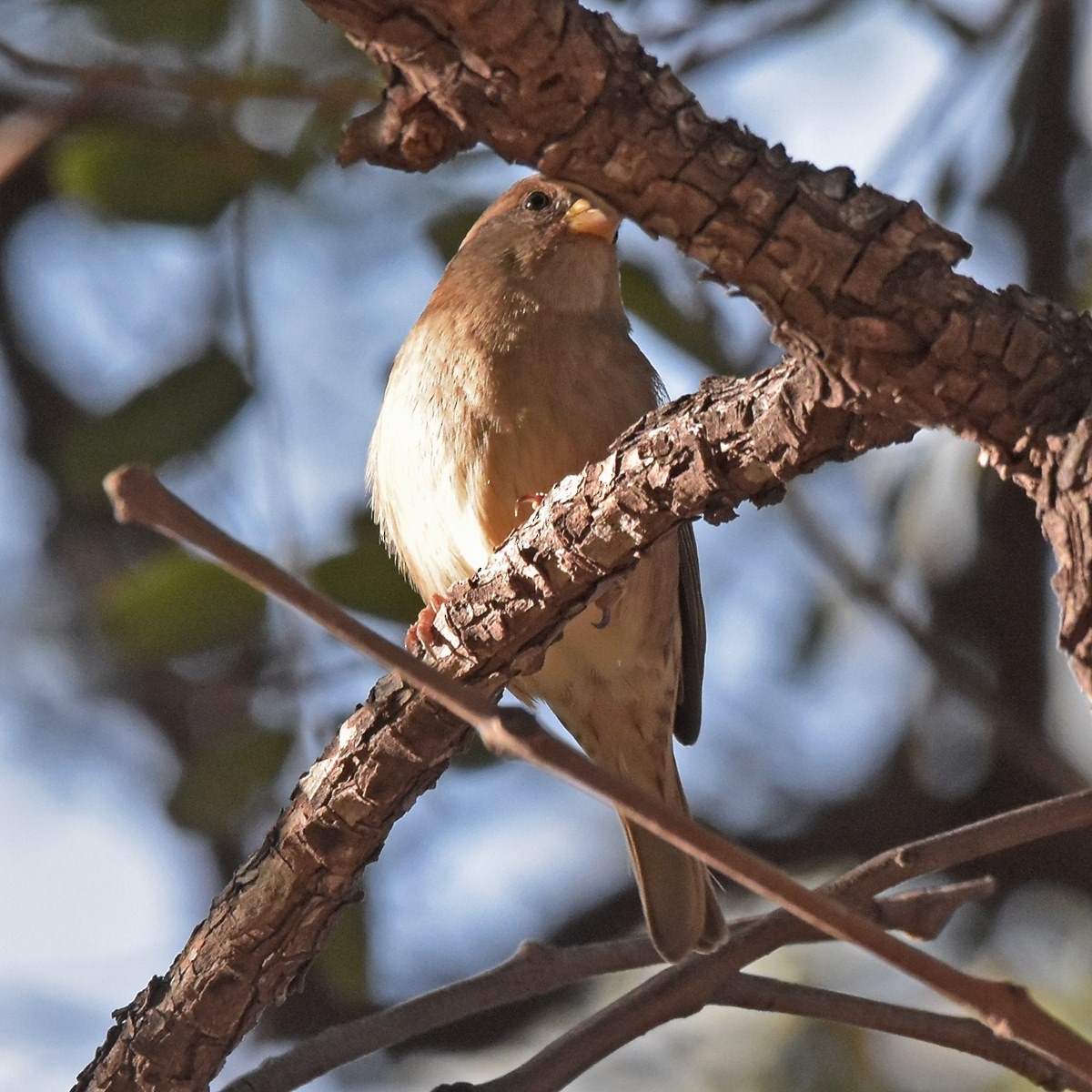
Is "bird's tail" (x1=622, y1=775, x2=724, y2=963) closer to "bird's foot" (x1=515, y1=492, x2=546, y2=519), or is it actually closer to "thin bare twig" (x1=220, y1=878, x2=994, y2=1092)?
"thin bare twig" (x1=220, y1=878, x2=994, y2=1092)

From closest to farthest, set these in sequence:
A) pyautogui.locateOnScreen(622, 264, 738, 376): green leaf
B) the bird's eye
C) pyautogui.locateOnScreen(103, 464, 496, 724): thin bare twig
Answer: pyautogui.locateOnScreen(103, 464, 496, 724): thin bare twig
pyautogui.locateOnScreen(622, 264, 738, 376): green leaf
the bird's eye

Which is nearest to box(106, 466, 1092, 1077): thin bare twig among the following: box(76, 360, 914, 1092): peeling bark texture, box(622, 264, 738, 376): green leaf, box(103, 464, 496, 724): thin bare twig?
box(103, 464, 496, 724): thin bare twig

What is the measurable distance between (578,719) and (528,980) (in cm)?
138

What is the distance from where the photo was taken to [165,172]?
11.6 ft

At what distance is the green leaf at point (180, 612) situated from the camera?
11.4ft

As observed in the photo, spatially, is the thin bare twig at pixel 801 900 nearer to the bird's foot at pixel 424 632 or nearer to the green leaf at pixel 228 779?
the bird's foot at pixel 424 632

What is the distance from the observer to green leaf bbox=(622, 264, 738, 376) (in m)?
3.89

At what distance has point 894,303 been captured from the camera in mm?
1740

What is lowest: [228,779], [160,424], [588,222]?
[228,779]

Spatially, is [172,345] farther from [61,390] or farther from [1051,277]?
[1051,277]

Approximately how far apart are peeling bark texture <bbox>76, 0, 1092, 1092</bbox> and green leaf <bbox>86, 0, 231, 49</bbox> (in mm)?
1584

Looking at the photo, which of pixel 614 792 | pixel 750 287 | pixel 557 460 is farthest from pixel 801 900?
pixel 557 460

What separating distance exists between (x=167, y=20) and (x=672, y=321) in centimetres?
134

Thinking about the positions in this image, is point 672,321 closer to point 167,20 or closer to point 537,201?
point 537,201
